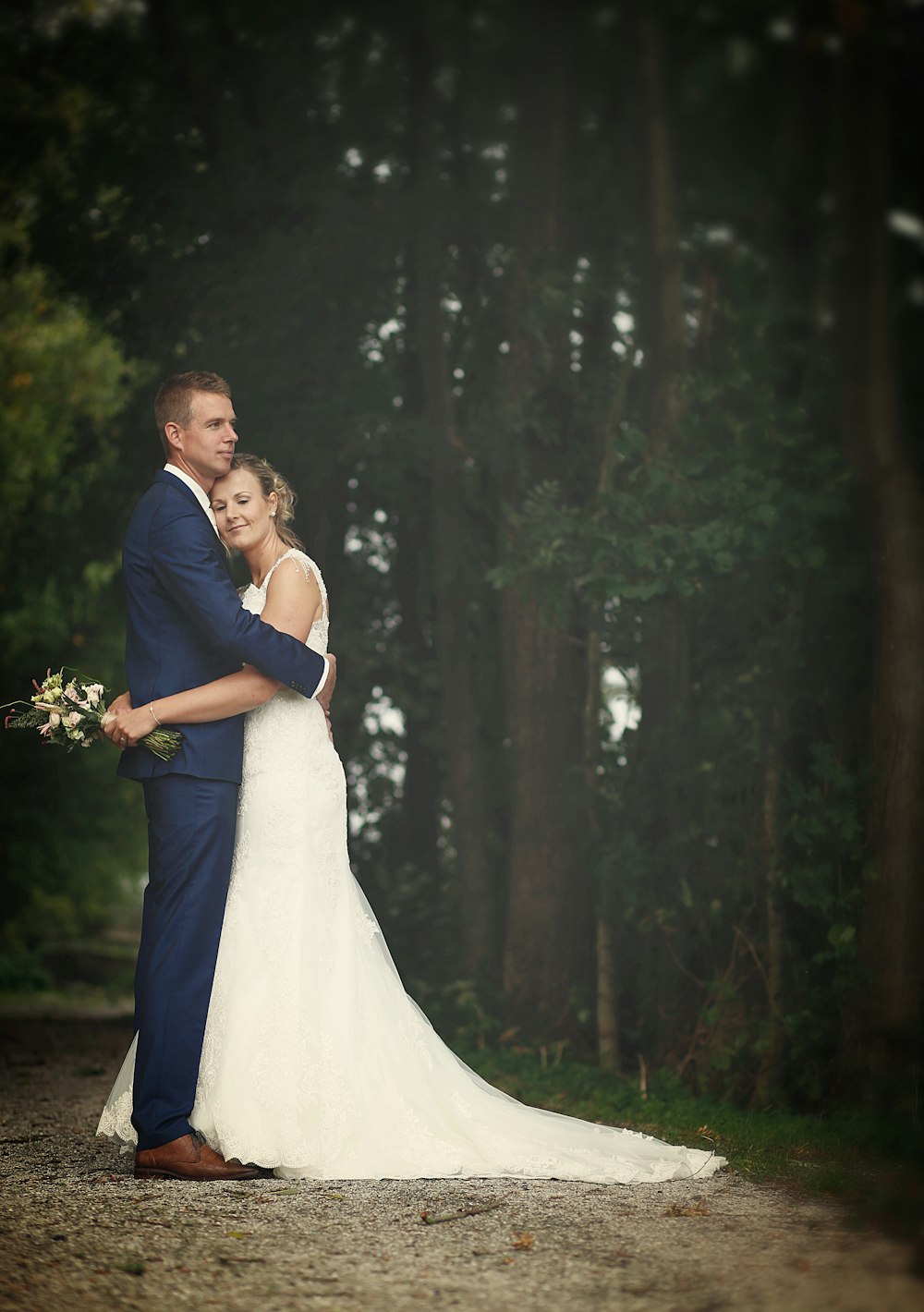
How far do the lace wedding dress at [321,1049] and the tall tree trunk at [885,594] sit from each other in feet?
3.62

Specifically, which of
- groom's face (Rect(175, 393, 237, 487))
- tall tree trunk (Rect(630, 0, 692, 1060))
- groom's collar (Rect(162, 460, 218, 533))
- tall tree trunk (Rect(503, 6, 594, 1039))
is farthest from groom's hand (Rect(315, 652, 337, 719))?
tall tree trunk (Rect(503, 6, 594, 1039))

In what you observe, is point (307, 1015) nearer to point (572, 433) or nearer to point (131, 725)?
point (131, 725)

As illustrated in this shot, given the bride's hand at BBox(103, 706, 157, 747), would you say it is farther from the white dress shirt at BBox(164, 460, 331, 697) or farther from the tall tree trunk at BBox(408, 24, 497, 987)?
the tall tree trunk at BBox(408, 24, 497, 987)

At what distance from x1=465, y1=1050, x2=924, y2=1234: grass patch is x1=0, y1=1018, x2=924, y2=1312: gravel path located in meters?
0.24

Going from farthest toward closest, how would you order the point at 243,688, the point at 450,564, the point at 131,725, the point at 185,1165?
the point at 450,564 → the point at 243,688 → the point at 131,725 → the point at 185,1165

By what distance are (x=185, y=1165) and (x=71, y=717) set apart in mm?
1446

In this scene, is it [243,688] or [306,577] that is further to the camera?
[306,577]

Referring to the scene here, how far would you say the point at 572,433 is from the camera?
757cm

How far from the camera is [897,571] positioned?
5.51m

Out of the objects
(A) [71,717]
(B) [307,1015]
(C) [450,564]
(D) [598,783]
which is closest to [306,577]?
(A) [71,717]

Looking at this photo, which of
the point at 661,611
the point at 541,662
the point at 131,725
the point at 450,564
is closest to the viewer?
the point at 131,725

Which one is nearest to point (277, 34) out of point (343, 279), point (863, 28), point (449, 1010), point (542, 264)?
point (343, 279)

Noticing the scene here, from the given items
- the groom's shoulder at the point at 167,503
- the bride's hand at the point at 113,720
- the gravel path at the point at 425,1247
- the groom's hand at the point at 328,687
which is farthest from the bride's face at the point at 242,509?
the gravel path at the point at 425,1247

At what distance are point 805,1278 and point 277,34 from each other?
7.43 metres
